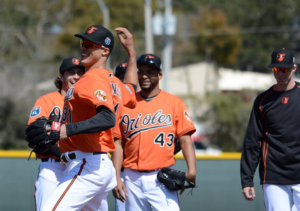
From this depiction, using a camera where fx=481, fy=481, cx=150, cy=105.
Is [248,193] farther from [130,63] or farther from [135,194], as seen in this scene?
[130,63]

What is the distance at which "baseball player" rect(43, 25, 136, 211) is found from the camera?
379 centimetres

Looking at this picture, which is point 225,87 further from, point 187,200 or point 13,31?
point 187,200

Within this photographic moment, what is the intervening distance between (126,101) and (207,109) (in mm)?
19881

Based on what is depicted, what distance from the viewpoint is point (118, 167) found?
5066 mm

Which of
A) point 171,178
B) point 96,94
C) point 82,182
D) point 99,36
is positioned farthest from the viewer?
point 171,178

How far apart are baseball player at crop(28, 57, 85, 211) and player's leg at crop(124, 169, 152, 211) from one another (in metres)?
0.77

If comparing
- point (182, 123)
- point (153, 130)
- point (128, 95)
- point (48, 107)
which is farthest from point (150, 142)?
point (48, 107)

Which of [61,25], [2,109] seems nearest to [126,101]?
[2,109]

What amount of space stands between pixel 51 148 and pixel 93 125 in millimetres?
1570

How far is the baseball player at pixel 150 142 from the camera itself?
5.01m

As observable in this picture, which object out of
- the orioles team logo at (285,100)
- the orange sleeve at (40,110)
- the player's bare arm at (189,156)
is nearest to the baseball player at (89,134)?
the player's bare arm at (189,156)

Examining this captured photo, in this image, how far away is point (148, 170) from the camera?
5.03m

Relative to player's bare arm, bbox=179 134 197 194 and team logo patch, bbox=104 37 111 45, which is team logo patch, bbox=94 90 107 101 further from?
player's bare arm, bbox=179 134 197 194

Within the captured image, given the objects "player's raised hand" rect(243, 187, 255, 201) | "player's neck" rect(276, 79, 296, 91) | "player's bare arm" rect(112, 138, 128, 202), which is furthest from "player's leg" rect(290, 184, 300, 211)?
"player's bare arm" rect(112, 138, 128, 202)
